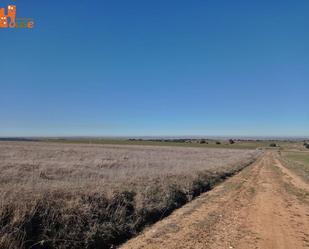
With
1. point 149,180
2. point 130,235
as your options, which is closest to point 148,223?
point 130,235

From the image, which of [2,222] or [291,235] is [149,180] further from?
[2,222]

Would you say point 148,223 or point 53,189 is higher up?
point 53,189

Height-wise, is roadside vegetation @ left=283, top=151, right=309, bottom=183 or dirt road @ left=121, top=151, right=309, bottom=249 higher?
dirt road @ left=121, top=151, right=309, bottom=249

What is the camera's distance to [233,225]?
8656mm

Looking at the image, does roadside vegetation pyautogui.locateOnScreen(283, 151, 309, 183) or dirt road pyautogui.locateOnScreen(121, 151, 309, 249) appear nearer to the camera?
dirt road pyautogui.locateOnScreen(121, 151, 309, 249)

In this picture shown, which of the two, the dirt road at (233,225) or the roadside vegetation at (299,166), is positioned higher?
the dirt road at (233,225)

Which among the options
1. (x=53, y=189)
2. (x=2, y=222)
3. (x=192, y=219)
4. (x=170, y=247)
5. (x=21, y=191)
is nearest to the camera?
(x=2, y=222)

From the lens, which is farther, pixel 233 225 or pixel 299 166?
pixel 299 166

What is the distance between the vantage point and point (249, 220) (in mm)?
9305

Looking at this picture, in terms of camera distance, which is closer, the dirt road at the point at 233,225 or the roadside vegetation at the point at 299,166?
the dirt road at the point at 233,225

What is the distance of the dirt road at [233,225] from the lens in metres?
7.10

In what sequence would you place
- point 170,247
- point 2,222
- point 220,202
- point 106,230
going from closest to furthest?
point 2,222 < point 170,247 < point 106,230 < point 220,202

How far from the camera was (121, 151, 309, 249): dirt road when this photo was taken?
7.10m

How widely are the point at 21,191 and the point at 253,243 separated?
19.6 ft
